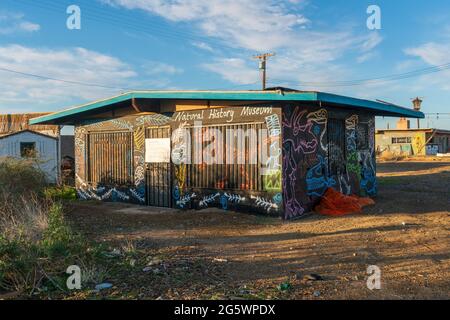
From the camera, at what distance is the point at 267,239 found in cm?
727

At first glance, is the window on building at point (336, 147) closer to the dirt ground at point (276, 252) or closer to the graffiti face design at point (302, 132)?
the graffiti face design at point (302, 132)

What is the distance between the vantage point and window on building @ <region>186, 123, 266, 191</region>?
9570 millimetres

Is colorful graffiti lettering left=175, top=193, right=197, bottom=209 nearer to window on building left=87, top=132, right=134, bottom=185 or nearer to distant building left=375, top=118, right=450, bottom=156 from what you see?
window on building left=87, top=132, right=134, bottom=185

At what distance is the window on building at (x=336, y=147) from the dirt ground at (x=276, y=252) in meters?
1.41

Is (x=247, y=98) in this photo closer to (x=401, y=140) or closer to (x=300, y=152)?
(x=300, y=152)

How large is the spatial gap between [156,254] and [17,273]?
1.98 meters

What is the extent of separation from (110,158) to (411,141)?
3810cm

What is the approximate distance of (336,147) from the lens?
10914 mm

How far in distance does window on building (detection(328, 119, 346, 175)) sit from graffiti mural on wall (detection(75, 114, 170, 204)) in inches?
177

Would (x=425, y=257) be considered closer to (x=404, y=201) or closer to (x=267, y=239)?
(x=267, y=239)

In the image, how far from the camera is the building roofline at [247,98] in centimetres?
836

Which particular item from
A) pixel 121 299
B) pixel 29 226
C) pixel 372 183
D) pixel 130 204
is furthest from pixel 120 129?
pixel 121 299

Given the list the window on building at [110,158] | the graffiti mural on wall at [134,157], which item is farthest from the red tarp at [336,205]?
the window on building at [110,158]
